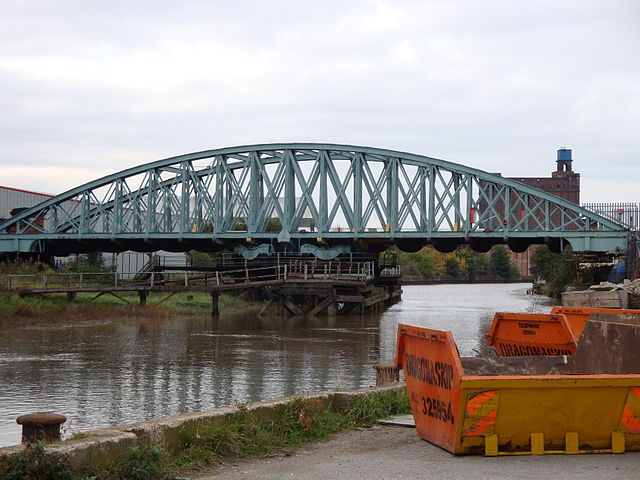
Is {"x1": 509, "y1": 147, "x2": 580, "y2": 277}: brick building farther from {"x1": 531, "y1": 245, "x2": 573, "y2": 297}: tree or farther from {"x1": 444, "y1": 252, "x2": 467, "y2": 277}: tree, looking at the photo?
{"x1": 531, "y1": 245, "x2": 573, "y2": 297}: tree

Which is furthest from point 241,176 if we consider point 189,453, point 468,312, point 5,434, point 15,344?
point 189,453

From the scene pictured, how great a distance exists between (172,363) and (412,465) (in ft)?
54.7

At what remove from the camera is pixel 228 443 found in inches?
373

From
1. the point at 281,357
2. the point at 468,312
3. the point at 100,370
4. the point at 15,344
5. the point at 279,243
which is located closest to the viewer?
the point at 100,370

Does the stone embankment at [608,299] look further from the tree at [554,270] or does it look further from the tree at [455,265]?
the tree at [455,265]

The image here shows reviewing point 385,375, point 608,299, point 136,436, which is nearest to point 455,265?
point 608,299

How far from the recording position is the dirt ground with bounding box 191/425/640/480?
8.39 metres

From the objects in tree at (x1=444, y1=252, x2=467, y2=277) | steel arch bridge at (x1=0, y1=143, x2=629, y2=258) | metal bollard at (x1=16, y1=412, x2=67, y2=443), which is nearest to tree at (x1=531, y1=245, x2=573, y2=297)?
steel arch bridge at (x1=0, y1=143, x2=629, y2=258)

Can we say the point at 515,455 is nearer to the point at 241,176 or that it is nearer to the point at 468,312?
the point at 468,312

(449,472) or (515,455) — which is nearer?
(449,472)

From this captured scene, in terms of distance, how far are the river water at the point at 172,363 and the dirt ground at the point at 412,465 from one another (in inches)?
Answer: 168

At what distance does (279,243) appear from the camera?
58156 millimetres

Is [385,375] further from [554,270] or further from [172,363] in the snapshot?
[554,270]

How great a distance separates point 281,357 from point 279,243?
31.5m
